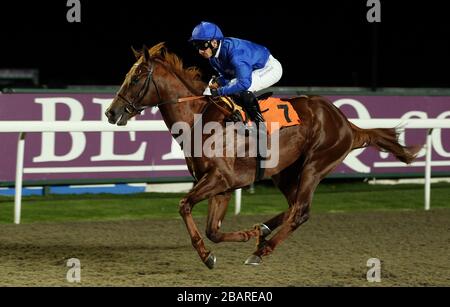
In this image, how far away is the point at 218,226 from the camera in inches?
213

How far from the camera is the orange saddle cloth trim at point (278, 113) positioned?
5.74 m

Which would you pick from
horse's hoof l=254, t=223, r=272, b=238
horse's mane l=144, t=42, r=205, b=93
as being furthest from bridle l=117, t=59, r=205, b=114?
horse's hoof l=254, t=223, r=272, b=238

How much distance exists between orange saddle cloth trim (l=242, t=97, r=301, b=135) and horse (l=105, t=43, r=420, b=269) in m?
0.05

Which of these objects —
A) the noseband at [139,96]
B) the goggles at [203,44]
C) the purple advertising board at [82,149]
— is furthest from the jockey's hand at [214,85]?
the purple advertising board at [82,149]

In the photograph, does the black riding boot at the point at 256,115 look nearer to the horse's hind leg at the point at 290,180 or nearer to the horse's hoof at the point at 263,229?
the horse's hoof at the point at 263,229

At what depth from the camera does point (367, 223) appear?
7.50m

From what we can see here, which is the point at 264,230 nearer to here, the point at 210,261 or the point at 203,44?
the point at 210,261

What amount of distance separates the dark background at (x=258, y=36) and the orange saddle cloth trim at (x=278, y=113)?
9.29 m

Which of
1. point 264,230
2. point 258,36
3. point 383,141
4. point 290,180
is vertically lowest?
point 264,230

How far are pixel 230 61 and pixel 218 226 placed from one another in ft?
3.38

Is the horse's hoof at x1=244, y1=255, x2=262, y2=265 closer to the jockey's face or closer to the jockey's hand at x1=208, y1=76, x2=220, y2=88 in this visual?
the jockey's hand at x1=208, y1=76, x2=220, y2=88

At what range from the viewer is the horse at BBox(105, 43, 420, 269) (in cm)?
538

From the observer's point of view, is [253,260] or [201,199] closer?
[201,199]

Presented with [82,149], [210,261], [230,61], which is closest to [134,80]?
[230,61]
